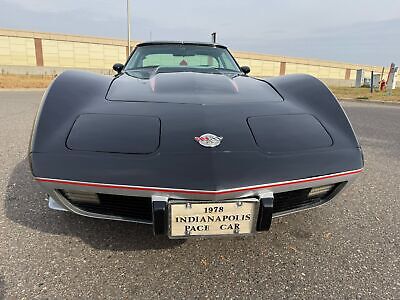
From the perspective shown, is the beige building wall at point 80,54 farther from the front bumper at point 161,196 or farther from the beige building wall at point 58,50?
the front bumper at point 161,196

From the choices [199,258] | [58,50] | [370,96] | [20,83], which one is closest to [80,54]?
[58,50]

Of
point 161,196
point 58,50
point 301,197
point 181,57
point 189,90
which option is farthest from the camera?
point 58,50

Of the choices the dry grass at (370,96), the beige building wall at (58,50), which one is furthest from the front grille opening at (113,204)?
the beige building wall at (58,50)

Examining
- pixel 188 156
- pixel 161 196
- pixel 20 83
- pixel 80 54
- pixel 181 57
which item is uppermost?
pixel 181 57

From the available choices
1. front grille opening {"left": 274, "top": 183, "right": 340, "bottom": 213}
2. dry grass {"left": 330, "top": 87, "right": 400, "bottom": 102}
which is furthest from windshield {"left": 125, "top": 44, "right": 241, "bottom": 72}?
dry grass {"left": 330, "top": 87, "right": 400, "bottom": 102}

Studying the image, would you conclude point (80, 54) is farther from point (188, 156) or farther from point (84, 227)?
point (188, 156)

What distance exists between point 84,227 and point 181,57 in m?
1.92

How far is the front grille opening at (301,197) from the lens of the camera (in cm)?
154

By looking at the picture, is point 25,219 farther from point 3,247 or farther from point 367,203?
point 367,203

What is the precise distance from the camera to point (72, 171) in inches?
53.6

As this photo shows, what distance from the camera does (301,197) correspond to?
5.17 ft

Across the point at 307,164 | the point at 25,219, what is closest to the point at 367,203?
the point at 307,164

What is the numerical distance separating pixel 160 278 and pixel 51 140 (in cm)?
86

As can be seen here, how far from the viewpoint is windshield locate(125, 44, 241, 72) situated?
2.97 meters
